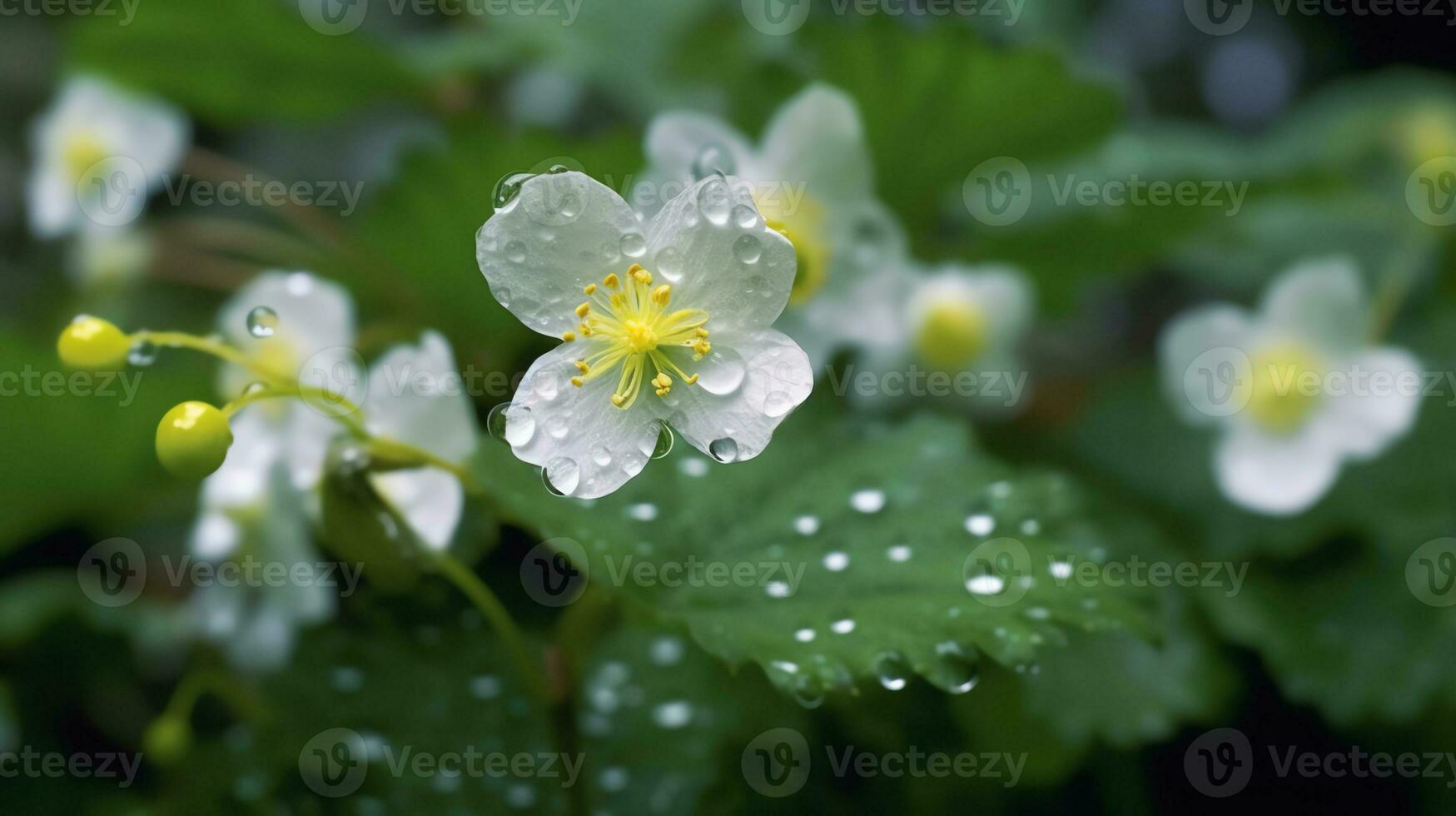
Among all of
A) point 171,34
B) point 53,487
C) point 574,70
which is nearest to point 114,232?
point 171,34

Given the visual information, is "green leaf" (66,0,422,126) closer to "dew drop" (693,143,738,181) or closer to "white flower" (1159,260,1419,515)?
"dew drop" (693,143,738,181)

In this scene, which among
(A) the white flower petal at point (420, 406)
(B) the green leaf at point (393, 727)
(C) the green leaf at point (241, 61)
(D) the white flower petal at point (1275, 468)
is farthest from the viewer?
(C) the green leaf at point (241, 61)

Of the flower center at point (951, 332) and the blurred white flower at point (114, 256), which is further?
the blurred white flower at point (114, 256)

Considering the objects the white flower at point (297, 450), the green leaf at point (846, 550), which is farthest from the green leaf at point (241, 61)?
the green leaf at point (846, 550)

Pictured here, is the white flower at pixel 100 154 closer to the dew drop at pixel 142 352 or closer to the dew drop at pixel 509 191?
the dew drop at pixel 142 352

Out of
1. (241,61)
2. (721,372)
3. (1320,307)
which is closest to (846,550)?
(721,372)

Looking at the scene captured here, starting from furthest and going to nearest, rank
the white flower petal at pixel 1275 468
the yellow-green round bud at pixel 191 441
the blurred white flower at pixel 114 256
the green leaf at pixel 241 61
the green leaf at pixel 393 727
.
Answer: the blurred white flower at pixel 114 256, the green leaf at pixel 241 61, the white flower petal at pixel 1275 468, the green leaf at pixel 393 727, the yellow-green round bud at pixel 191 441
